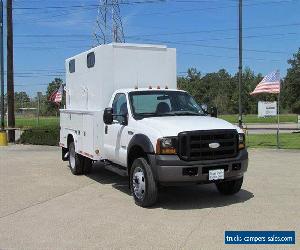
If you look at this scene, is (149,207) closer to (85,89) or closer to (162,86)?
(162,86)

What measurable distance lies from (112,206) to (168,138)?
1637 mm

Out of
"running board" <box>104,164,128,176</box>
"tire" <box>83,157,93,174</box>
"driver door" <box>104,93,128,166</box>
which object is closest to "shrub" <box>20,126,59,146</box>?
"tire" <box>83,157,93,174</box>

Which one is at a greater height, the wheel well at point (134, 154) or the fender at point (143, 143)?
the fender at point (143, 143)

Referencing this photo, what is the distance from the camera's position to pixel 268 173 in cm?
1291

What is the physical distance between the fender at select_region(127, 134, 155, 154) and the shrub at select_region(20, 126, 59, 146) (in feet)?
45.9

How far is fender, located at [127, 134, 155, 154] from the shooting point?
8672 mm

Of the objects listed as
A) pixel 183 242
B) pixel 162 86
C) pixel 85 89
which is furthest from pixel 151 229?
pixel 85 89

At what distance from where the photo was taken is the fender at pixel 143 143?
28.5 ft

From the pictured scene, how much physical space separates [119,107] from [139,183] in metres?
2.03

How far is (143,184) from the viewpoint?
29.3 ft

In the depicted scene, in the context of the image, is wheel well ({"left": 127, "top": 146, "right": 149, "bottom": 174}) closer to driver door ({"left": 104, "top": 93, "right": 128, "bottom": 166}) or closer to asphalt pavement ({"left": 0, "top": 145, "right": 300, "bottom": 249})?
driver door ({"left": 104, "top": 93, "right": 128, "bottom": 166})

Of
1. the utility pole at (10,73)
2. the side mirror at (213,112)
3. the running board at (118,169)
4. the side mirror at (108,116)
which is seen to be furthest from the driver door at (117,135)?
the utility pole at (10,73)

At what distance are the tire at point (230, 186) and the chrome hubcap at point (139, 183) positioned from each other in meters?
1.76

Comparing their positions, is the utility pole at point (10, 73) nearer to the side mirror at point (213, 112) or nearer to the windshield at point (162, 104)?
the windshield at point (162, 104)
